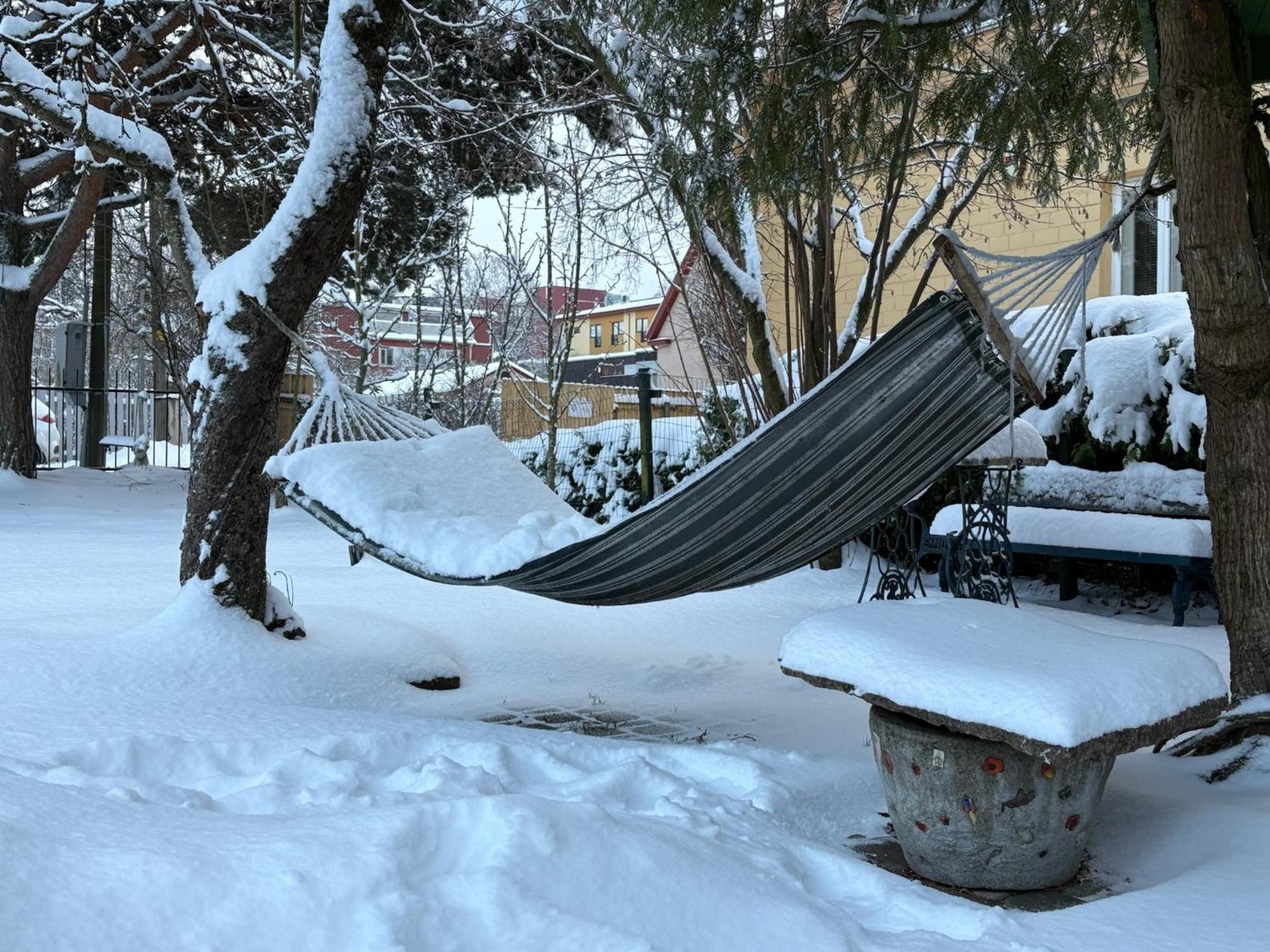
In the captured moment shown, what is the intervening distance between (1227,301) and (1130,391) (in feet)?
9.92

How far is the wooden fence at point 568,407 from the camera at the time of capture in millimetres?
8812

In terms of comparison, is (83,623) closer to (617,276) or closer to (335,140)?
(335,140)

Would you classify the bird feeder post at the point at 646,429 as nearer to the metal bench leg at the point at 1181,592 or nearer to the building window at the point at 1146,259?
the metal bench leg at the point at 1181,592

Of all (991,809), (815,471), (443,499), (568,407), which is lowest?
(991,809)

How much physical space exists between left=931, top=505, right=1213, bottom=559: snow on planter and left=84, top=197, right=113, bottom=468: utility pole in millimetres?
8152

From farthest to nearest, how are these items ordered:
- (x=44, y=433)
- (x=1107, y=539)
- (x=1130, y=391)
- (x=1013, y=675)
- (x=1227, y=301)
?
1. (x=44, y=433)
2. (x=1130, y=391)
3. (x=1107, y=539)
4. (x=1227, y=301)
5. (x=1013, y=675)

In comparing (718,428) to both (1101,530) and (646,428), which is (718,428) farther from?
(1101,530)

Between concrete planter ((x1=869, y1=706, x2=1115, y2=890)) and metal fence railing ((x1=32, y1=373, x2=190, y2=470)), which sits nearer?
concrete planter ((x1=869, y1=706, x2=1115, y2=890))

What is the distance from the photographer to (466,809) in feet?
5.74

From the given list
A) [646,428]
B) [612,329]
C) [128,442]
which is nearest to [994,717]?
[646,428]

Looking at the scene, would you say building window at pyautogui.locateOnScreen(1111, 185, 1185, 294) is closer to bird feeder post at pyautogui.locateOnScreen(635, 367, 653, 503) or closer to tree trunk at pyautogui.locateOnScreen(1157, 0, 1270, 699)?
bird feeder post at pyautogui.locateOnScreen(635, 367, 653, 503)

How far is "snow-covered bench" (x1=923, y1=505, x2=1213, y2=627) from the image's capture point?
4656 mm

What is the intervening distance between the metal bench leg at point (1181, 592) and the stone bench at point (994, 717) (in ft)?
9.08

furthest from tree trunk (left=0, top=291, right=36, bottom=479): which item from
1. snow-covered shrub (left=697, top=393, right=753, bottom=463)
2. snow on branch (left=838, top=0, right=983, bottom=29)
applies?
snow on branch (left=838, top=0, right=983, bottom=29)
